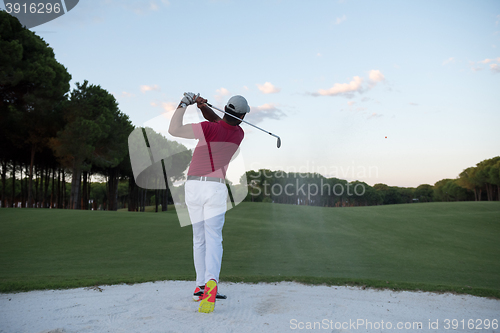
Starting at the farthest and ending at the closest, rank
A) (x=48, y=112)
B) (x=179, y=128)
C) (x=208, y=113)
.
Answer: (x=48, y=112)
(x=208, y=113)
(x=179, y=128)

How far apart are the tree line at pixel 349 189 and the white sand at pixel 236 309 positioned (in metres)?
Result: 30.8

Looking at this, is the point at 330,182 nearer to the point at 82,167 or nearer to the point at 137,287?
the point at 82,167

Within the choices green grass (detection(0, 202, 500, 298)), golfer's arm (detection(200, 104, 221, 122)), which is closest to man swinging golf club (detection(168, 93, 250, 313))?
golfer's arm (detection(200, 104, 221, 122))

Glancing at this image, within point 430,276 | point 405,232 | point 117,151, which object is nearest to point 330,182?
point 117,151

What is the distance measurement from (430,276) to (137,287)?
6373 millimetres

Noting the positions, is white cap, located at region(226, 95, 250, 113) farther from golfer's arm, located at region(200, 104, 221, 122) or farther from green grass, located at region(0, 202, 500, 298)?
green grass, located at region(0, 202, 500, 298)

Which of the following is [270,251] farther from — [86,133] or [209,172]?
[86,133]

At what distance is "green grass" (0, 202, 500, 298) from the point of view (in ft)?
21.1

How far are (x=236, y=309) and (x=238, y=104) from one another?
242 centimetres

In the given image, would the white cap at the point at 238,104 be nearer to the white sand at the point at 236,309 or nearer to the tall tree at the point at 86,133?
the white sand at the point at 236,309

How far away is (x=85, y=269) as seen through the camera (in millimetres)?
7461

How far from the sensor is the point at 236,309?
3.92 m

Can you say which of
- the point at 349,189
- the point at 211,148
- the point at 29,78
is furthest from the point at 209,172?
the point at 349,189

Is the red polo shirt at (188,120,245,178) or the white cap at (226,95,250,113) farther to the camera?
the white cap at (226,95,250,113)
